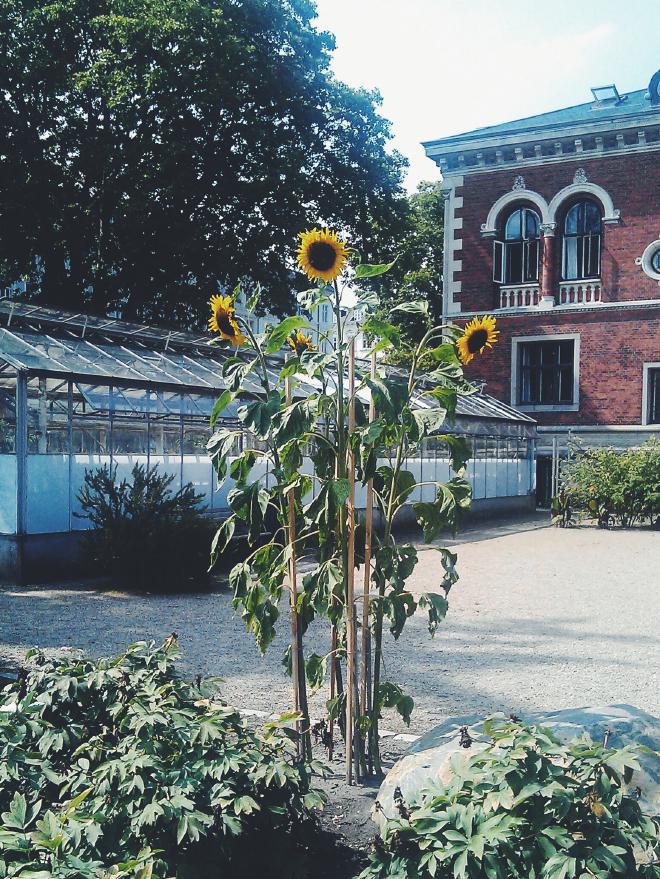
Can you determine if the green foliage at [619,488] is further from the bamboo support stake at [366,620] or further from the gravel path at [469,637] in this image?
the bamboo support stake at [366,620]

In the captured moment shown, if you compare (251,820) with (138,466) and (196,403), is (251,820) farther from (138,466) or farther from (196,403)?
(196,403)

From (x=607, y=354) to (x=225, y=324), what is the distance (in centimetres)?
2402

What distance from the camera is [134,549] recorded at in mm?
11836

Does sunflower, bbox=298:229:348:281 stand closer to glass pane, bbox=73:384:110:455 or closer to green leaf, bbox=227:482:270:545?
green leaf, bbox=227:482:270:545

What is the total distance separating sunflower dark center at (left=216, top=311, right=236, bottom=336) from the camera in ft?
15.2

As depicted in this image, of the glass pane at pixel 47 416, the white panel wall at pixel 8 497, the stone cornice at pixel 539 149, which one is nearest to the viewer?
the white panel wall at pixel 8 497

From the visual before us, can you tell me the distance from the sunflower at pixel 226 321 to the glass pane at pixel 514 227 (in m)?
25.3

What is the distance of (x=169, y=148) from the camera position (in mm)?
22422

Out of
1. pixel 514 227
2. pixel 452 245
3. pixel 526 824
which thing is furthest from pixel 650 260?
pixel 526 824

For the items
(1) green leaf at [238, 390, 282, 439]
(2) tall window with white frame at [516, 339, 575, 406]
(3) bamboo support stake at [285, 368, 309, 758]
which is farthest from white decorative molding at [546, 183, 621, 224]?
(1) green leaf at [238, 390, 282, 439]

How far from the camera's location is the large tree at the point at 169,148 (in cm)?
2245

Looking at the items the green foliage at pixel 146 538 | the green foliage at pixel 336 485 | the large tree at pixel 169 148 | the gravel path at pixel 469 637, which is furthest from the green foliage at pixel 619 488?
the green foliage at pixel 336 485

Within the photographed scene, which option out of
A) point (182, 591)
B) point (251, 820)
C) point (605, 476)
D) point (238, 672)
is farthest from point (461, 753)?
point (605, 476)

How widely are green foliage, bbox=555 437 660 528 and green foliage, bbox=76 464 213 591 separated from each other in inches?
Answer: 492
